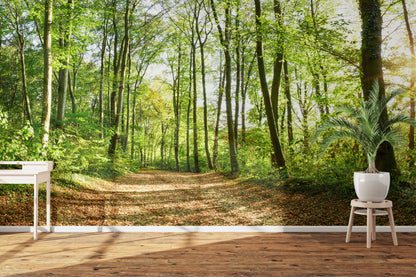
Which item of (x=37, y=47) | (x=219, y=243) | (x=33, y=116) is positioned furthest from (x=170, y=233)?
(x=37, y=47)

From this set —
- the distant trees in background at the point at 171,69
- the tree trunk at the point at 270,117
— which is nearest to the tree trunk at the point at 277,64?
the distant trees in background at the point at 171,69

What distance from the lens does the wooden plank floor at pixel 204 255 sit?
239cm

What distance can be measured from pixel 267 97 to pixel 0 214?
4.11 meters

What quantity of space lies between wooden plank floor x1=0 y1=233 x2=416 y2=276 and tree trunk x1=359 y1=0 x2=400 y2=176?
1003mm

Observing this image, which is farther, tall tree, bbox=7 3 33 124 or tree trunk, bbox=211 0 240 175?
tree trunk, bbox=211 0 240 175

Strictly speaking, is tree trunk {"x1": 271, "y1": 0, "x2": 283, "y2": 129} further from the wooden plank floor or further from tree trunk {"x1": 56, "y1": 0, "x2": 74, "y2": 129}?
tree trunk {"x1": 56, "y1": 0, "x2": 74, "y2": 129}

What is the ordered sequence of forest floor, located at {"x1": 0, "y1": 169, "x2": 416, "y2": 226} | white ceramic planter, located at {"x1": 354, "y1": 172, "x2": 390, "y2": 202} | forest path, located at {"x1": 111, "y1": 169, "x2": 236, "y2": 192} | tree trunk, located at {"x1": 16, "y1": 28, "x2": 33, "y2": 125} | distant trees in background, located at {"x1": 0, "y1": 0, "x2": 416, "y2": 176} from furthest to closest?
tree trunk, located at {"x1": 16, "y1": 28, "x2": 33, "y2": 125}
forest path, located at {"x1": 111, "y1": 169, "x2": 236, "y2": 192}
distant trees in background, located at {"x1": 0, "y1": 0, "x2": 416, "y2": 176}
forest floor, located at {"x1": 0, "y1": 169, "x2": 416, "y2": 226}
white ceramic planter, located at {"x1": 354, "y1": 172, "x2": 390, "y2": 202}

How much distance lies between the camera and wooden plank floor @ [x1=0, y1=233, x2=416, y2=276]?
7.85 feet

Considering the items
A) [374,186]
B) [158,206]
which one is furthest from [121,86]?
[374,186]

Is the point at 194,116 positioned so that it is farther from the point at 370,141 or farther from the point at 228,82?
the point at 370,141

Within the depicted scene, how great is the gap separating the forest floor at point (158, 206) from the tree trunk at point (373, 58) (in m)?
0.66

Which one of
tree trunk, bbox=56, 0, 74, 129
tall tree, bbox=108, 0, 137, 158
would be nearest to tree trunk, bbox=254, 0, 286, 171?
tall tree, bbox=108, 0, 137, 158

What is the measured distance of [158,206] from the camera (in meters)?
4.40

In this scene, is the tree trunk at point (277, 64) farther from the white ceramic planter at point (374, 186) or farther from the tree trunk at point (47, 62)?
the tree trunk at point (47, 62)
